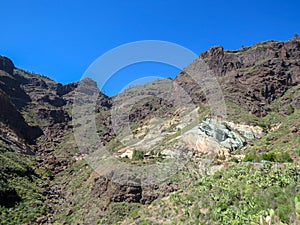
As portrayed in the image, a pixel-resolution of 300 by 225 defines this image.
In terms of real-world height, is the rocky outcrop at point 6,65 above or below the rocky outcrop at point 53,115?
above

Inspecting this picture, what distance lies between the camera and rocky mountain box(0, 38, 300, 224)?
16.7m

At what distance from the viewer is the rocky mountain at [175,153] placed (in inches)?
658

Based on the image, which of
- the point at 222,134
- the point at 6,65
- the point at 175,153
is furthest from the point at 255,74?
the point at 6,65

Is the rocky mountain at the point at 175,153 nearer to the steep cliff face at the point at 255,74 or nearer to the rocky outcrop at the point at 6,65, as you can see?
the steep cliff face at the point at 255,74

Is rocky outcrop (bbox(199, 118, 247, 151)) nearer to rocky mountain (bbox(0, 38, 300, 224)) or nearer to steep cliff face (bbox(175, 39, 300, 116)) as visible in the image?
rocky mountain (bbox(0, 38, 300, 224))

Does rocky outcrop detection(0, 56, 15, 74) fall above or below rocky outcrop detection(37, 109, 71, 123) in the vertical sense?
above

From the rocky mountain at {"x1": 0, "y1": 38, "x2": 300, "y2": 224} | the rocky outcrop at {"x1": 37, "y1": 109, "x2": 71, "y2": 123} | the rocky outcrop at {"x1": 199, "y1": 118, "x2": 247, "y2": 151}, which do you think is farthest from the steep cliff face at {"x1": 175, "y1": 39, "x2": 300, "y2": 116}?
the rocky outcrop at {"x1": 37, "y1": 109, "x2": 71, "y2": 123}

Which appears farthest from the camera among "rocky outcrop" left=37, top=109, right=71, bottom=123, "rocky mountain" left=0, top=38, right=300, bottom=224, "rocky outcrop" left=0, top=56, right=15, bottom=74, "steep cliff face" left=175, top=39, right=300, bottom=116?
"rocky outcrop" left=0, top=56, right=15, bottom=74

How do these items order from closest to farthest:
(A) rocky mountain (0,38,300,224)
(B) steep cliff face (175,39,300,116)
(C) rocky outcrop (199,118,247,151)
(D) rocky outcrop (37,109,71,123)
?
1. (A) rocky mountain (0,38,300,224)
2. (C) rocky outcrop (199,118,247,151)
3. (B) steep cliff face (175,39,300,116)
4. (D) rocky outcrop (37,109,71,123)

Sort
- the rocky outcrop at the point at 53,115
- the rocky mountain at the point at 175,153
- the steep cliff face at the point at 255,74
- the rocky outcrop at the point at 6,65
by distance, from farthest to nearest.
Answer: the rocky outcrop at the point at 6,65, the rocky outcrop at the point at 53,115, the steep cliff face at the point at 255,74, the rocky mountain at the point at 175,153

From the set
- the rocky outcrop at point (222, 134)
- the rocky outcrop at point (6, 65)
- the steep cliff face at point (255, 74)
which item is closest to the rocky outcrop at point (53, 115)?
the rocky outcrop at point (6, 65)

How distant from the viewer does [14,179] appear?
130ft

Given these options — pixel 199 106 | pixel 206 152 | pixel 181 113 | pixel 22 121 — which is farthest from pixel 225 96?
pixel 22 121

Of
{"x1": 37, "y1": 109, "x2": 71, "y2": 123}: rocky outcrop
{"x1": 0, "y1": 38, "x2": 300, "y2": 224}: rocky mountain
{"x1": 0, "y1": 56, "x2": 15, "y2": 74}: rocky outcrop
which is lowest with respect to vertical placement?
{"x1": 0, "y1": 38, "x2": 300, "y2": 224}: rocky mountain
